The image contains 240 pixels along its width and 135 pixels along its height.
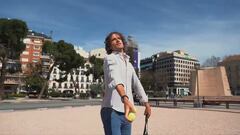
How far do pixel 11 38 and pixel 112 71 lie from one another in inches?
1703

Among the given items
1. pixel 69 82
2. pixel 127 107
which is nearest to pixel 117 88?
pixel 127 107

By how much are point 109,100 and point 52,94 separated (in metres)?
75.3

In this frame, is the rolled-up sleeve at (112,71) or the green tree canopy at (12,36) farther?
the green tree canopy at (12,36)

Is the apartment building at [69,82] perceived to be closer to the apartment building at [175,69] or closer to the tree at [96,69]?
the tree at [96,69]

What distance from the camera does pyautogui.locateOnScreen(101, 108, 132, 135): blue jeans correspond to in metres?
2.84

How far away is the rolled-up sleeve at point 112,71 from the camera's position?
2.79m

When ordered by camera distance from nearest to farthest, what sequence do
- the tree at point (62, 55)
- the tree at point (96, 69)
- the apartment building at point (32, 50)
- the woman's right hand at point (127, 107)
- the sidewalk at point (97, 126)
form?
the woman's right hand at point (127, 107)
the sidewalk at point (97, 126)
the tree at point (62, 55)
the tree at point (96, 69)
the apartment building at point (32, 50)

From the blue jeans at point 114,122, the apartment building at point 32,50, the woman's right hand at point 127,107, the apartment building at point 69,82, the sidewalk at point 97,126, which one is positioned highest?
the apartment building at point 32,50

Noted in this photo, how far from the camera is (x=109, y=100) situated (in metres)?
2.91

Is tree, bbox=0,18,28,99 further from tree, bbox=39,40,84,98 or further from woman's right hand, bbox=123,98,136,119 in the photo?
woman's right hand, bbox=123,98,136,119

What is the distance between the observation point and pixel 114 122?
2836mm

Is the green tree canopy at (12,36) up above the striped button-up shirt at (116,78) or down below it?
above

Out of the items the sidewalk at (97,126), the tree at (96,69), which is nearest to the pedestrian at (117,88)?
the sidewalk at (97,126)

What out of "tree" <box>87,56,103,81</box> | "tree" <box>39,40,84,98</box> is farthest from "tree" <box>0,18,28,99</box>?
"tree" <box>87,56,103,81</box>
